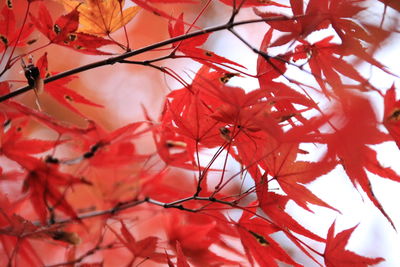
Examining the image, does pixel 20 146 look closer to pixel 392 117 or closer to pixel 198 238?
pixel 198 238

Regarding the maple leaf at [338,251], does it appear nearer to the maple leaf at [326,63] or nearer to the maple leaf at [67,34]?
the maple leaf at [326,63]

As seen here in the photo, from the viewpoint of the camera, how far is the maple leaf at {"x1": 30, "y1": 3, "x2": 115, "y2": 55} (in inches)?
25.6

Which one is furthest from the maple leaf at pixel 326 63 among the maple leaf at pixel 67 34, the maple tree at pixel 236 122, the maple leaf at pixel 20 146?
the maple leaf at pixel 20 146

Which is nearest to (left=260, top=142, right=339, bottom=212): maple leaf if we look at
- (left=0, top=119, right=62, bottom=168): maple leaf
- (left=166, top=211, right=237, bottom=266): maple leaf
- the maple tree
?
the maple tree

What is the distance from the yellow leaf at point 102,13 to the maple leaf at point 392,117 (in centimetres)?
35

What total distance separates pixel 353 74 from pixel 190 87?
0.22 m

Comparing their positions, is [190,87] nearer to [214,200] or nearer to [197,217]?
[214,200]

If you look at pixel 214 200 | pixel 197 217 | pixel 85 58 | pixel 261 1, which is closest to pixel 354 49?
pixel 261 1

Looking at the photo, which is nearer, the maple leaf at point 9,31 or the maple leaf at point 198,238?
the maple leaf at point 9,31

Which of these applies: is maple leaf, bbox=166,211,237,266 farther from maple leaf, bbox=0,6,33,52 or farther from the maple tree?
maple leaf, bbox=0,6,33,52

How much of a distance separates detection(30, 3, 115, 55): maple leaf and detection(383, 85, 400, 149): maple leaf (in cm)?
37

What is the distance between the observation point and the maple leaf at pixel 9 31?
68 centimetres

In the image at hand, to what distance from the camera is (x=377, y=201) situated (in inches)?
24.0

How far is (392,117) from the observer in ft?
2.00
